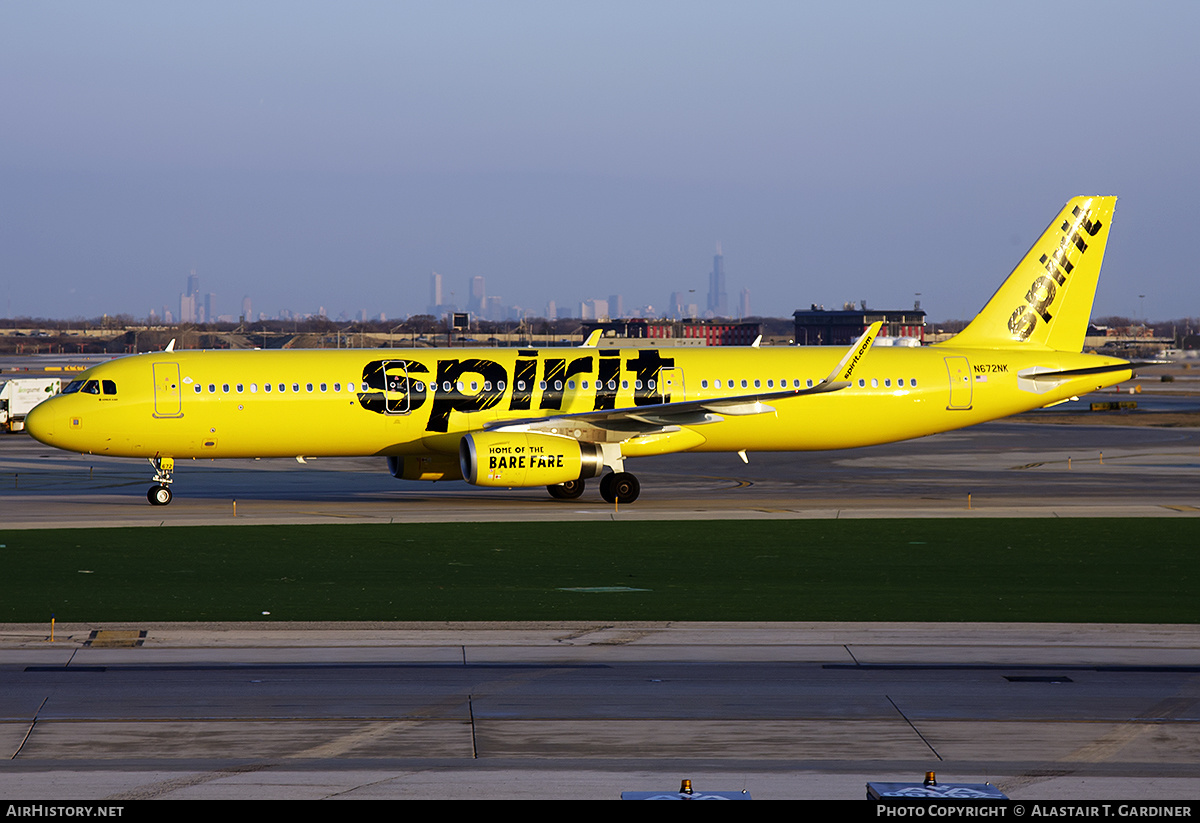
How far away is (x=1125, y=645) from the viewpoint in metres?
17.4

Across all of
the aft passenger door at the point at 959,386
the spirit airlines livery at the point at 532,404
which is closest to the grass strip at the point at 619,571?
the spirit airlines livery at the point at 532,404

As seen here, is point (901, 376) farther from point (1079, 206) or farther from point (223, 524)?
point (223, 524)

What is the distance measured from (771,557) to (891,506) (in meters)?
9.06

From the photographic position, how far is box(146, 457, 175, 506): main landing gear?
34.8 m

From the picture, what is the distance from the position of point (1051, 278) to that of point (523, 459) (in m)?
17.4

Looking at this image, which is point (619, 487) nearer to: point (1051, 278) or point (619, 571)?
point (619, 571)

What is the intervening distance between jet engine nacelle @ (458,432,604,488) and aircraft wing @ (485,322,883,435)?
72 centimetres

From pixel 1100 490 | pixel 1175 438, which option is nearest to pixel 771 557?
pixel 1100 490

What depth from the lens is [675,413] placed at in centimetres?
3453

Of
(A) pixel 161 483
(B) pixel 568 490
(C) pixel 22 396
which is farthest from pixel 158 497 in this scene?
(C) pixel 22 396

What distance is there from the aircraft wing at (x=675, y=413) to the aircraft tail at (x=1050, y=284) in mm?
6263

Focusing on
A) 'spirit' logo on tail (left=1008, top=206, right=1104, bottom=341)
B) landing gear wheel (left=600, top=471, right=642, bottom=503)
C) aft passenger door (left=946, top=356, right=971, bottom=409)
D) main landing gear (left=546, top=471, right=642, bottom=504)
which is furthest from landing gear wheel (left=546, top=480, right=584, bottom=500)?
'spirit' logo on tail (left=1008, top=206, right=1104, bottom=341)

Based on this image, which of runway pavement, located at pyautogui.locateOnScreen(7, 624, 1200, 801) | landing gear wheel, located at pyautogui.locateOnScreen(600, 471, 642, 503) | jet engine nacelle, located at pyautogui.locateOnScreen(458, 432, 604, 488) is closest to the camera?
runway pavement, located at pyautogui.locateOnScreen(7, 624, 1200, 801)

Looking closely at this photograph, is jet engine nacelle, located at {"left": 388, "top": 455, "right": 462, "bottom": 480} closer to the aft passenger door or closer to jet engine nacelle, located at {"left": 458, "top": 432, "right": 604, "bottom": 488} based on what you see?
jet engine nacelle, located at {"left": 458, "top": 432, "right": 604, "bottom": 488}
